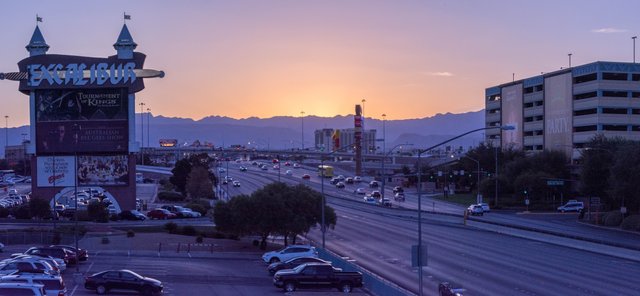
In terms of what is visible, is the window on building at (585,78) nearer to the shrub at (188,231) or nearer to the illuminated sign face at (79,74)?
the illuminated sign face at (79,74)

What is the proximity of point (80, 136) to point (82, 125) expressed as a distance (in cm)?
110

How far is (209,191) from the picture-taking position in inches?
4035


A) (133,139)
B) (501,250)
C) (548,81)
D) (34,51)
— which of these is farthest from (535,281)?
(548,81)

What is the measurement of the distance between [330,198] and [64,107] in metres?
36.0

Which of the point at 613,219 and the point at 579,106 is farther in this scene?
the point at 579,106

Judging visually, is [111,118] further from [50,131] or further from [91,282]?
[91,282]

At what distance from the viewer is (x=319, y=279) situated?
36.4 m

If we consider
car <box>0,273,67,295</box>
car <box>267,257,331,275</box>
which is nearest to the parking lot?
car <box>267,257,331,275</box>

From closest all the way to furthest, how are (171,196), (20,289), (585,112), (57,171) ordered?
(20,289) < (57,171) < (585,112) < (171,196)

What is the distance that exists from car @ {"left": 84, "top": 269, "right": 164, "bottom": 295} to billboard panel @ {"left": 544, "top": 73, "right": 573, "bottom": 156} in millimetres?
77252

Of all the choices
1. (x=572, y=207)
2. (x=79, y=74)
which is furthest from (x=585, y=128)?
(x=79, y=74)

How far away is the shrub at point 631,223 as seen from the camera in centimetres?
6676

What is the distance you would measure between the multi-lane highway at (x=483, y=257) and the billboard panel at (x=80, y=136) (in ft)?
78.6

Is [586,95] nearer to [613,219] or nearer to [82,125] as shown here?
[613,219]
